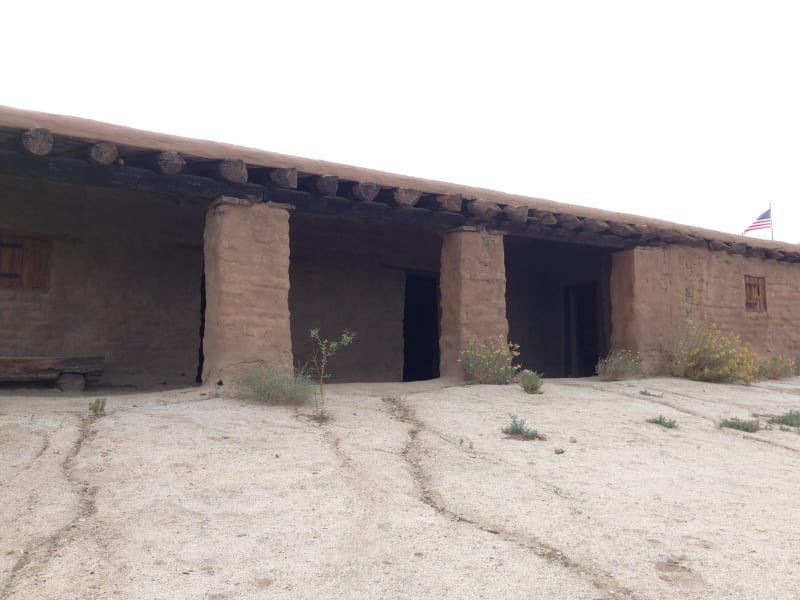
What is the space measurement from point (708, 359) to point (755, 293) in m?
2.64

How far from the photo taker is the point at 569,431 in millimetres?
5715

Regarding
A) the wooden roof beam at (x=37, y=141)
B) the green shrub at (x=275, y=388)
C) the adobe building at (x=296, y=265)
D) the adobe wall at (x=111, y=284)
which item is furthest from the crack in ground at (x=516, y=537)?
the adobe wall at (x=111, y=284)

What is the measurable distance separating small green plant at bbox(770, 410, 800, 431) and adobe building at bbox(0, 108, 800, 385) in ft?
9.67

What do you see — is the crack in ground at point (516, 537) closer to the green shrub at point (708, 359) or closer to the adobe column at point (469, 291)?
the adobe column at point (469, 291)

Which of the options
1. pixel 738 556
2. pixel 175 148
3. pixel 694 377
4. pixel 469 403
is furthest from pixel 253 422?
pixel 694 377

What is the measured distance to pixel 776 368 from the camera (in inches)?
425

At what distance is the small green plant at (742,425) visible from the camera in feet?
20.1

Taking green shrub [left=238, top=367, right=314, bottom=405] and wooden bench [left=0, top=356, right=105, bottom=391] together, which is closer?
green shrub [left=238, top=367, right=314, bottom=405]

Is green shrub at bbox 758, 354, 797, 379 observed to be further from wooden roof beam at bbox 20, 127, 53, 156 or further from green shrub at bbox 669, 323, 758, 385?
wooden roof beam at bbox 20, 127, 53, 156

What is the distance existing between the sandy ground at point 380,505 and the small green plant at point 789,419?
0.53m

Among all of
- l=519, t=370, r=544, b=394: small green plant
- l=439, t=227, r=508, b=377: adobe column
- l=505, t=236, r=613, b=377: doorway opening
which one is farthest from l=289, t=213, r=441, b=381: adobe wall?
l=519, t=370, r=544, b=394: small green plant

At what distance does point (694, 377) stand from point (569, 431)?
189 inches

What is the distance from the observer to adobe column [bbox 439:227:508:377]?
8.34 m

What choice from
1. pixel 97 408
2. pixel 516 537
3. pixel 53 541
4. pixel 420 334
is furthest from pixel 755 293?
pixel 53 541
